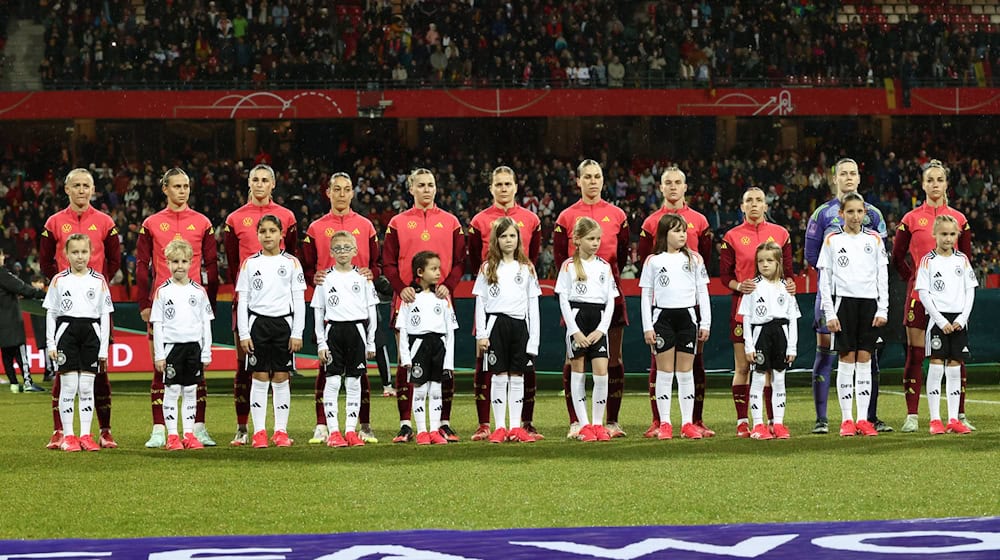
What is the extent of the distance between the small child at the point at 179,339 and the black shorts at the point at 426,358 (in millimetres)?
1400

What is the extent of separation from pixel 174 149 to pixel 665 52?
11.7 m

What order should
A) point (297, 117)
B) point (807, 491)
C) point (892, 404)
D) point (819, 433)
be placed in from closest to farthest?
point (807, 491), point (819, 433), point (892, 404), point (297, 117)

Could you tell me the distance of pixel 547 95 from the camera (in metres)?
29.5

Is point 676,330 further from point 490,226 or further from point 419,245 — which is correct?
point 419,245

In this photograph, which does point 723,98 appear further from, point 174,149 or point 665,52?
point 174,149

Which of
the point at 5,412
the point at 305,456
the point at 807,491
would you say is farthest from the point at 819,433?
the point at 5,412

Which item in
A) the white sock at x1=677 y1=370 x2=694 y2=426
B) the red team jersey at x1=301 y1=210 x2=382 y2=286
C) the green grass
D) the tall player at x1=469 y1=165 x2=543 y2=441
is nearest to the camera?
the green grass

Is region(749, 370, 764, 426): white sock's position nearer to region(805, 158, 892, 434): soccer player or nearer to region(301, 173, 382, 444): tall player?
region(805, 158, 892, 434): soccer player

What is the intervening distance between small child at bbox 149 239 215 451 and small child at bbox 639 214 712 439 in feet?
10.2

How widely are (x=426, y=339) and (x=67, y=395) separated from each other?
2499mm

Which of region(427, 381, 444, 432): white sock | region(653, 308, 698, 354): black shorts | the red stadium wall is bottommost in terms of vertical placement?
region(427, 381, 444, 432): white sock

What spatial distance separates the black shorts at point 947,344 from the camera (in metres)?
9.44

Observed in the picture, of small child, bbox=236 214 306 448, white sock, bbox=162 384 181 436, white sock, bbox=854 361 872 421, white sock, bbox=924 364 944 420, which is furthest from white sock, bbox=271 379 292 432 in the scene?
white sock, bbox=924 364 944 420

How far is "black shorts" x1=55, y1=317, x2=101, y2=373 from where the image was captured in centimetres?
897
